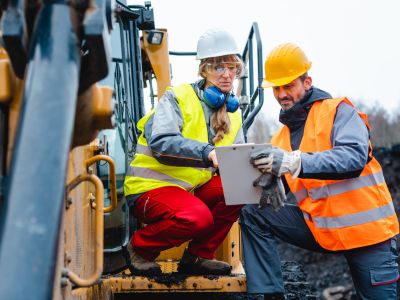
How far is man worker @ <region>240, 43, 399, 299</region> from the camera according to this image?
11.4ft

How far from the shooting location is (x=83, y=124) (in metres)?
1.87

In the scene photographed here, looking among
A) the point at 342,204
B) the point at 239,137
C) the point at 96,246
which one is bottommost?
the point at 96,246

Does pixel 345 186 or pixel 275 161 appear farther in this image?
pixel 345 186

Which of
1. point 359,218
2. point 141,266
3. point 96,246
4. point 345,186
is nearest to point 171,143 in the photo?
point 141,266

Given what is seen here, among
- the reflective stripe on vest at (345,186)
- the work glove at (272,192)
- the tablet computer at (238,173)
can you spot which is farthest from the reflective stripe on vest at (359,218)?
the tablet computer at (238,173)

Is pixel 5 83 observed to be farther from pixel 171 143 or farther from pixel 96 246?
pixel 171 143

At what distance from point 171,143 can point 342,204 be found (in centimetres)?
104

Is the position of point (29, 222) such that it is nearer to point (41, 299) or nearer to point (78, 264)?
point (41, 299)

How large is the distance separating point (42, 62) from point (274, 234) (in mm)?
2521

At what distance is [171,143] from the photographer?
3594 millimetres

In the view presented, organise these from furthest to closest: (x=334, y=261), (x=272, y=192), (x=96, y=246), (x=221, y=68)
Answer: (x=334, y=261) < (x=221, y=68) < (x=272, y=192) < (x=96, y=246)

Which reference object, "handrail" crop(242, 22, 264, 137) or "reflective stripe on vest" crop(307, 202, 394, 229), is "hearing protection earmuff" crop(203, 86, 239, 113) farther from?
"reflective stripe on vest" crop(307, 202, 394, 229)

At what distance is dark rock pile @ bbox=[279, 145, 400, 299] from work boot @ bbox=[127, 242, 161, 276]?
347 inches

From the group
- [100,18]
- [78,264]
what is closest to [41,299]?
[100,18]
